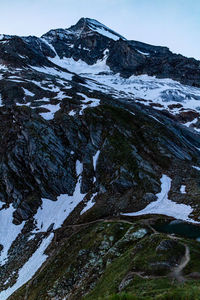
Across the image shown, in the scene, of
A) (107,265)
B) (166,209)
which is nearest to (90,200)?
(166,209)

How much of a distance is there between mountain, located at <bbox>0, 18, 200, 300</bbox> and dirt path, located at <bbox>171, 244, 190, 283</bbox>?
107 millimetres

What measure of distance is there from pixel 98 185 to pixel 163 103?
4393 inches

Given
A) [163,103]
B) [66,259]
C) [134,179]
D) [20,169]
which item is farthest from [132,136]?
[163,103]

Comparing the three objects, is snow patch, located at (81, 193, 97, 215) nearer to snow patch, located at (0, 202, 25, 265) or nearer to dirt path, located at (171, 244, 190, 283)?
snow patch, located at (0, 202, 25, 265)

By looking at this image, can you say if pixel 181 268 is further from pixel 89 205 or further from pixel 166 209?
pixel 89 205

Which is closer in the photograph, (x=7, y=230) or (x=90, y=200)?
(x=7, y=230)

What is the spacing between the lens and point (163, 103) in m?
154

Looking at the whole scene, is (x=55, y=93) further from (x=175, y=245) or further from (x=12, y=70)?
(x=175, y=245)

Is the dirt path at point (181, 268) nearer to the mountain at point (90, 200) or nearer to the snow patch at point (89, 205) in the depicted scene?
the mountain at point (90, 200)

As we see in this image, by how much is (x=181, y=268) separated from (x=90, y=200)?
3358 cm

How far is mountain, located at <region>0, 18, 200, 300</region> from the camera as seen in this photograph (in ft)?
96.4

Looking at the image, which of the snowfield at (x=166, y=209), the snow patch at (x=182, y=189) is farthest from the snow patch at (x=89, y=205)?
the snow patch at (x=182, y=189)

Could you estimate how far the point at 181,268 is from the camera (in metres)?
25.6

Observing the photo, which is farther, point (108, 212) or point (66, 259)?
point (108, 212)
